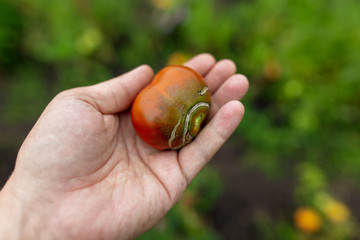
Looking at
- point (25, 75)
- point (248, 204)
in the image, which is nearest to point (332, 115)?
point (248, 204)

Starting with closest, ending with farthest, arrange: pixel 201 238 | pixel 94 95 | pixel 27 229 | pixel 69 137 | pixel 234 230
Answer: pixel 27 229 → pixel 69 137 → pixel 94 95 → pixel 201 238 → pixel 234 230

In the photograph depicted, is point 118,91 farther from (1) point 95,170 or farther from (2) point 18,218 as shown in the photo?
(2) point 18,218

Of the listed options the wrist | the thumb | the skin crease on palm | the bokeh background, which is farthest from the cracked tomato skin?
the bokeh background

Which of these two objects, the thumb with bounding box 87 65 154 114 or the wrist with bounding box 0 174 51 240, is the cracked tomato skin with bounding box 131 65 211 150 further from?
the wrist with bounding box 0 174 51 240

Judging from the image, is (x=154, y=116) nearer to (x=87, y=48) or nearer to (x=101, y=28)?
(x=87, y=48)

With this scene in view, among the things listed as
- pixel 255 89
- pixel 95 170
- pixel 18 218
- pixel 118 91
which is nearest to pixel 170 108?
pixel 118 91

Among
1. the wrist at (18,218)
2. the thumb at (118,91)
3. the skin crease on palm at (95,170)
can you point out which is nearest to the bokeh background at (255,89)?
the skin crease on palm at (95,170)
